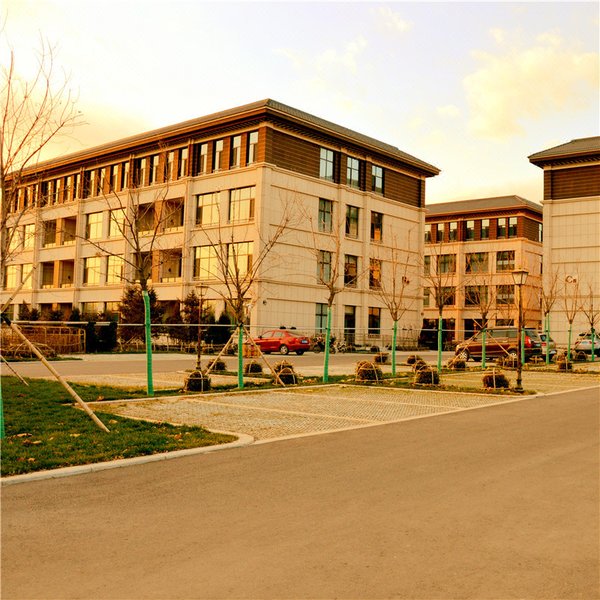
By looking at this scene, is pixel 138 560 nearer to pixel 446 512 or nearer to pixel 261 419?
pixel 446 512

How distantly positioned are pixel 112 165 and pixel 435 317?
44.3 meters

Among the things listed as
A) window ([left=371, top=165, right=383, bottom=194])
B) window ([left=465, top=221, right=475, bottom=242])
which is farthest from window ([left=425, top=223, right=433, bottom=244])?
window ([left=371, top=165, right=383, bottom=194])

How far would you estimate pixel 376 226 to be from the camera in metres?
55.4

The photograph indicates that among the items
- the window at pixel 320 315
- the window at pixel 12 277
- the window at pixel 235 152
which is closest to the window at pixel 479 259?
the window at pixel 320 315

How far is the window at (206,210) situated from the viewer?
49094 mm

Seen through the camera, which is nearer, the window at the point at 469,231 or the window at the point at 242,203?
the window at the point at 242,203

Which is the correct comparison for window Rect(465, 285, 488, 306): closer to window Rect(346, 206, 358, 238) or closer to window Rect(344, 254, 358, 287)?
window Rect(344, 254, 358, 287)

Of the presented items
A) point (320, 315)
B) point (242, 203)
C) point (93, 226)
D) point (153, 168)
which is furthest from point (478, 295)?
point (93, 226)

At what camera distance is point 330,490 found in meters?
6.90

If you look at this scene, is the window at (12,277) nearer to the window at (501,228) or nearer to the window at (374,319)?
the window at (374,319)

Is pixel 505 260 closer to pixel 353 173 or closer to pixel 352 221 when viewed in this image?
pixel 352 221

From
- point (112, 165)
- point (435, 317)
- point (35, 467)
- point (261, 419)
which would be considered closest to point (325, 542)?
point (35, 467)

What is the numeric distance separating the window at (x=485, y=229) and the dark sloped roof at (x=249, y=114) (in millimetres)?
19565

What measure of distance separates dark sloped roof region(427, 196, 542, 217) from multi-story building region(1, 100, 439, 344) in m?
19.2
